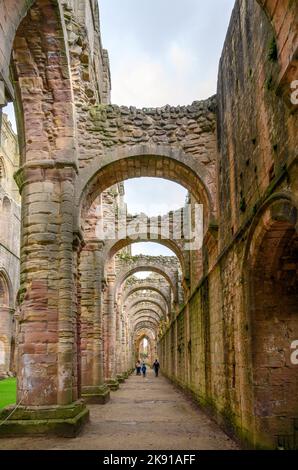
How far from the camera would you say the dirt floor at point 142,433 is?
25.5ft

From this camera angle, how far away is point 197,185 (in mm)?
11648

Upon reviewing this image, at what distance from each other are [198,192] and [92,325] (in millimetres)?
5785

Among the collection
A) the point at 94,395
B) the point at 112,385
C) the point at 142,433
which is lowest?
the point at 112,385

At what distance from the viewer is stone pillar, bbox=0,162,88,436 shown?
8961 millimetres

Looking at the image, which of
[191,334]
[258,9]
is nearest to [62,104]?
[258,9]

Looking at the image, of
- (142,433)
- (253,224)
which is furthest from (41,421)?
(253,224)

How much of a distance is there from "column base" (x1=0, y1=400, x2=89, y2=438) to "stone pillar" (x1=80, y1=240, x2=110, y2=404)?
572 centimetres

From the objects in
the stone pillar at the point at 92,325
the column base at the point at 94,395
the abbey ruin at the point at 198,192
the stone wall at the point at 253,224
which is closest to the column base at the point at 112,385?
the stone pillar at the point at 92,325

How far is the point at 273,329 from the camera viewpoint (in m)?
6.90

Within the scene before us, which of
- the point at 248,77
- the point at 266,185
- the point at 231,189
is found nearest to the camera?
the point at 266,185

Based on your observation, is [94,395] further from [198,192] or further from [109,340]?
[198,192]

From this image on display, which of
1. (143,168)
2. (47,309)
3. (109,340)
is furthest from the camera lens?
(109,340)

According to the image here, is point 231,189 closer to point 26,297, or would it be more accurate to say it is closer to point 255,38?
point 255,38

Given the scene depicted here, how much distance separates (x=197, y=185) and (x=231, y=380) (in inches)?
187
